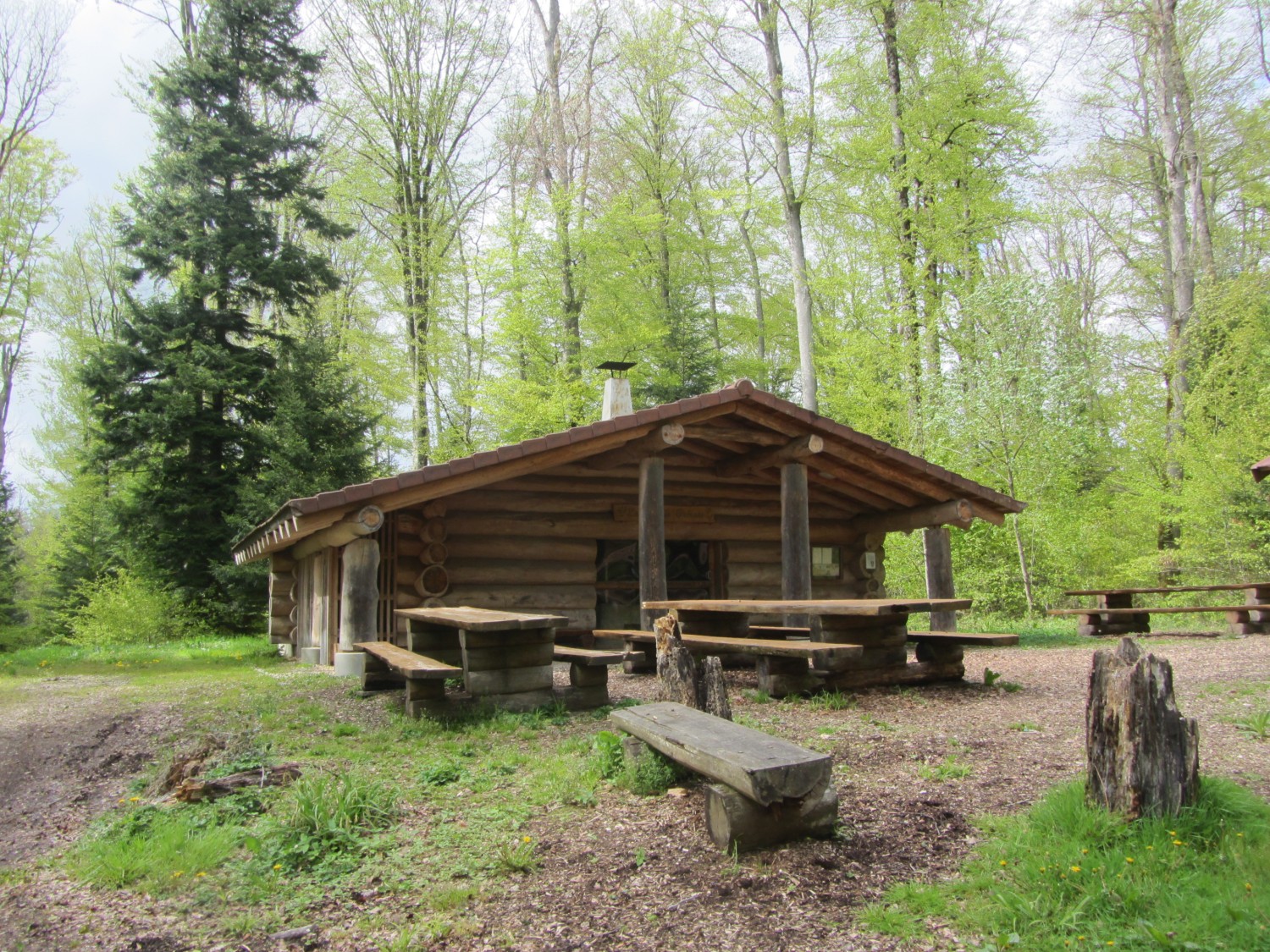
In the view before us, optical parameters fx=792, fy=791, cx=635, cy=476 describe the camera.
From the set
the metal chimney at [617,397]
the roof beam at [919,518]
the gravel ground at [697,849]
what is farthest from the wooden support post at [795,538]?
the gravel ground at [697,849]

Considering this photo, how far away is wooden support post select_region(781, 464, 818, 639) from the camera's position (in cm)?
1095

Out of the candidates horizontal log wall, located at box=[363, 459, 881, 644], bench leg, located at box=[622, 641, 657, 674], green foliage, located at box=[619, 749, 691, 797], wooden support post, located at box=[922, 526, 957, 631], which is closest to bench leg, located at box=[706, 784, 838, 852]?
green foliage, located at box=[619, 749, 691, 797]

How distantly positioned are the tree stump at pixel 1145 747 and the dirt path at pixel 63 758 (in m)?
4.99

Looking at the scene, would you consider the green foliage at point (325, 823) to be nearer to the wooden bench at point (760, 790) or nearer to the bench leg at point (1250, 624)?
the wooden bench at point (760, 790)

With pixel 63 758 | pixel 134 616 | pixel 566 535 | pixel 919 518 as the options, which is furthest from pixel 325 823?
pixel 134 616

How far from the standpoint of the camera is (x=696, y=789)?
4.20 meters

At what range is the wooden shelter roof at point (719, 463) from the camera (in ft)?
29.4

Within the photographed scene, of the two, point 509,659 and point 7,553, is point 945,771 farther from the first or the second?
point 7,553

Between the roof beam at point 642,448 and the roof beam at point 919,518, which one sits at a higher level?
the roof beam at point 642,448

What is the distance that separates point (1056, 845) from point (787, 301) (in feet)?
83.0

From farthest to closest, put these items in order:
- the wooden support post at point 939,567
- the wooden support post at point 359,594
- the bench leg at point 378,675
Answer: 1. the wooden support post at point 939,567
2. the wooden support post at point 359,594
3. the bench leg at point 378,675

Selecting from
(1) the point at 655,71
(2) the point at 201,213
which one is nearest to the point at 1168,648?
(1) the point at 655,71

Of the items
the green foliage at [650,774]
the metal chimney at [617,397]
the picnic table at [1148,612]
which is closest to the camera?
the green foliage at [650,774]

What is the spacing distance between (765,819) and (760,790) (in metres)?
0.38
